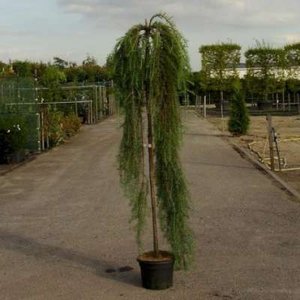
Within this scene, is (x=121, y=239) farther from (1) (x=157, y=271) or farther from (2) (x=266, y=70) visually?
(2) (x=266, y=70)

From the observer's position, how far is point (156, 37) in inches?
221

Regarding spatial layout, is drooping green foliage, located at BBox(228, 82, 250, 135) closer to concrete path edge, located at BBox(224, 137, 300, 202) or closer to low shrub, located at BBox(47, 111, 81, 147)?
concrete path edge, located at BBox(224, 137, 300, 202)

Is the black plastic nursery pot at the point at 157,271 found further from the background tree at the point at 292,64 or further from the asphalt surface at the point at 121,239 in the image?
the background tree at the point at 292,64

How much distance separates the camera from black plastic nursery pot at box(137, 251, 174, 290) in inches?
229

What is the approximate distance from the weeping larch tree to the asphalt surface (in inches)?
10.6

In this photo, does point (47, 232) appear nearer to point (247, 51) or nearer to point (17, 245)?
point (17, 245)

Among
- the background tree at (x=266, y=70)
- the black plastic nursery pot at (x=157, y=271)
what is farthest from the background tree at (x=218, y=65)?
the black plastic nursery pot at (x=157, y=271)

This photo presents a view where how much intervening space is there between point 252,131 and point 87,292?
2541cm

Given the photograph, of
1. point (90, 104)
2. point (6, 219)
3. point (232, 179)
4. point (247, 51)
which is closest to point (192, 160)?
point (232, 179)

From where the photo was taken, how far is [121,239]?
26.7 ft

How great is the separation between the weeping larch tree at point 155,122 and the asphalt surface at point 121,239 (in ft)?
0.89

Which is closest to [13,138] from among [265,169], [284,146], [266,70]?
[265,169]

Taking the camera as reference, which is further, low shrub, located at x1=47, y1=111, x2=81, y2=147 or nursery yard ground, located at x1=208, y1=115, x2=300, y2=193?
low shrub, located at x1=47, y1=111, x2=81, y2=147

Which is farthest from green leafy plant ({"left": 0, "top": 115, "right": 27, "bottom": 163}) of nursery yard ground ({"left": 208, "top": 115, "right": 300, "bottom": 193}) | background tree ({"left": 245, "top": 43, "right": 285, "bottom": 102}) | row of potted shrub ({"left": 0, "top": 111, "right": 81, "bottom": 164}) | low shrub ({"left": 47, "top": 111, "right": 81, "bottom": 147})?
background tree ({"left": 245, "top": 43, "right": 285, "bottom": 102})
